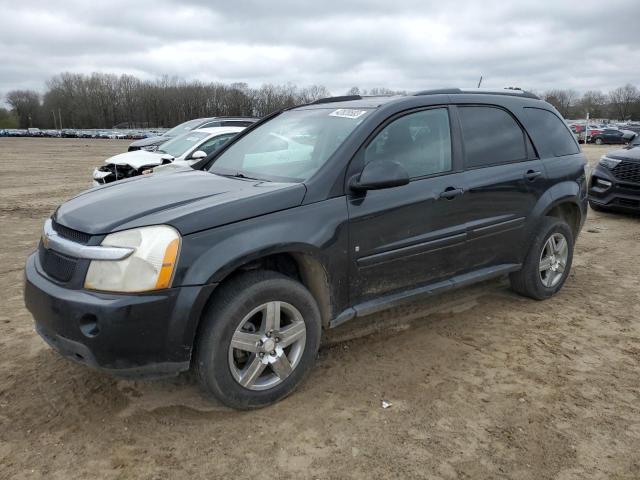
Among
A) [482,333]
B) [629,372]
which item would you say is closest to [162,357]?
[482,333]

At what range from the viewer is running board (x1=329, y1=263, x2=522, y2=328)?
11.2 feet

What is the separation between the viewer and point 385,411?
304cm

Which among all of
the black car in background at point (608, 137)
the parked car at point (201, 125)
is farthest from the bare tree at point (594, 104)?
the parked car at point (201, 125)

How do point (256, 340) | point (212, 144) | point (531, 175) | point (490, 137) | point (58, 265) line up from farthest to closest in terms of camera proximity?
point (212, 144) < point (531, 175) < point (490, 137) < point (256, 340) < point (58, 265)

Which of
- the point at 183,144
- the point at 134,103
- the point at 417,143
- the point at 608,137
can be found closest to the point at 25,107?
the point at 134,103

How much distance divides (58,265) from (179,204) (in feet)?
2.38

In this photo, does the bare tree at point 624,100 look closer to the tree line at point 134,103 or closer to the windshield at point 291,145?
the tree line at point 134,103

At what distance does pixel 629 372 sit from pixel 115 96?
135207 millimetres

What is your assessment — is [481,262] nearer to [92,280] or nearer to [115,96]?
[92,280]

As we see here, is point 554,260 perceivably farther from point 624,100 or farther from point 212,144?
point 624,100

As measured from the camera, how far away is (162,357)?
270 centimetres

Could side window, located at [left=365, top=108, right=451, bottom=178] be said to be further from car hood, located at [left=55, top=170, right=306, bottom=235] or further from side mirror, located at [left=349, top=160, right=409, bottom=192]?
car hood, located at [left=55, top=170, right=306, bottom=235]

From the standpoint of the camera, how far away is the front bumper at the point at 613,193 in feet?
28.4

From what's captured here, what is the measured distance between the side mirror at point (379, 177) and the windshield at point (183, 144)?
7165 millimetres
